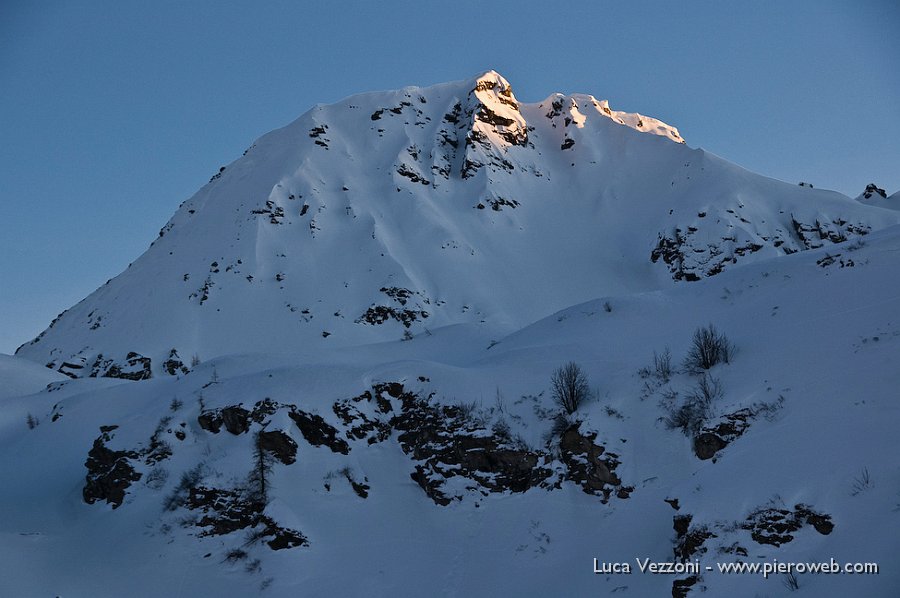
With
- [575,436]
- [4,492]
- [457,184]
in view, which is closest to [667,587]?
[575,436]

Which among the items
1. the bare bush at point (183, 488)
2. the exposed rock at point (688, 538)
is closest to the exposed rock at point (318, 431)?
the bare bush at point (183, 488)

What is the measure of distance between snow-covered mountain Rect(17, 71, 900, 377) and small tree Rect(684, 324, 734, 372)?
39.9 m

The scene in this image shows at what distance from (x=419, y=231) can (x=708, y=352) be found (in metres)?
57.0

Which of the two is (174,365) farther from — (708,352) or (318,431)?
(708,352)

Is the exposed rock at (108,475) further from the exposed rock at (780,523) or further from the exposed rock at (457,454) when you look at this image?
the exposed rock at (780,523)

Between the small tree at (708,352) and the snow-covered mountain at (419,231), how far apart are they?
39891 mm

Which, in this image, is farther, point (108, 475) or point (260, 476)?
point (108, 475)

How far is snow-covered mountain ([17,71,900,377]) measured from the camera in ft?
220

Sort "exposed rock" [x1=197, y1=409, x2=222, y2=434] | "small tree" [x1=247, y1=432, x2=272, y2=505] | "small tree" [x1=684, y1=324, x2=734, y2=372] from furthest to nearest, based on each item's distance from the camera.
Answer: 1. "exposed rock" [x1=197, y1=409, x2=222, y2=434]
2. "small tree" [x1=684, y1=324, x2=734, y2=372]
3. "small tree" [x1=247, y1=432, x2=272, y2=505]

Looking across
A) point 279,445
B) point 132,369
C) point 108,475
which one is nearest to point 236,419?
point 279,445

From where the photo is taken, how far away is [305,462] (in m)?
26.1

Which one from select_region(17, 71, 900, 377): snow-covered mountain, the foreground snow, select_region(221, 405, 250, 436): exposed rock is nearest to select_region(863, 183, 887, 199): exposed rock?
select_region(17, 71, 900, 377): snow-covered mountain

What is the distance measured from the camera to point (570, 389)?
26.1 m

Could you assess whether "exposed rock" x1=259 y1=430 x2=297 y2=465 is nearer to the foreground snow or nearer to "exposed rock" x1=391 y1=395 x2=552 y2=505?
the foreground snow
